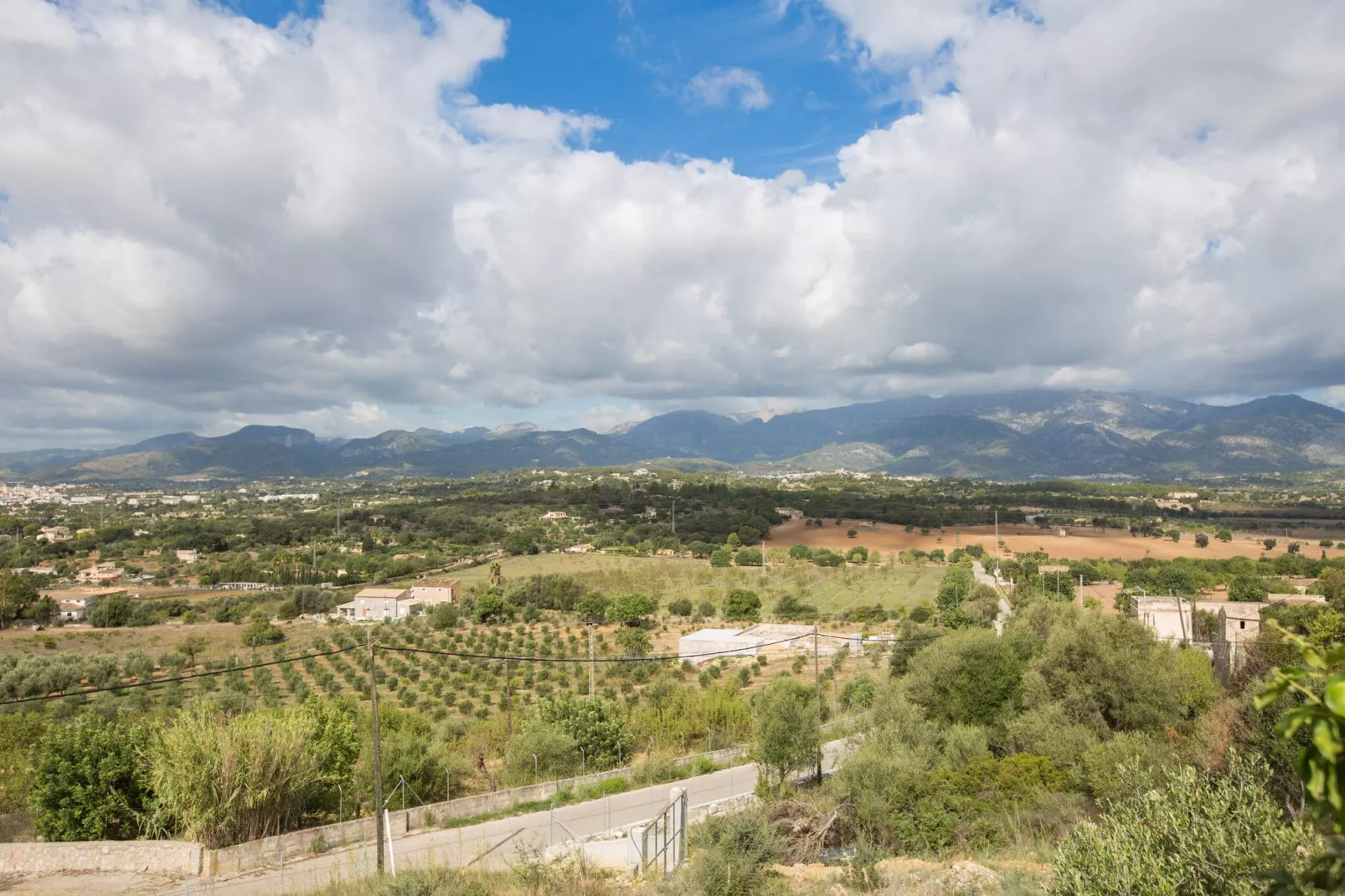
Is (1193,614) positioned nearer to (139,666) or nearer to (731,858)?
(731,858)

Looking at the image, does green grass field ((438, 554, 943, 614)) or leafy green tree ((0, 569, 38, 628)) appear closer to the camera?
leafy green tree ((0, 569, 38, 628))

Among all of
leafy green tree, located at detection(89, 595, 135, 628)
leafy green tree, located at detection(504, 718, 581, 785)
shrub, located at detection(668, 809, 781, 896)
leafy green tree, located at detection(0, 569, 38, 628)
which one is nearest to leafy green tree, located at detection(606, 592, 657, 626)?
leafy green tree, located at detection(504, 718, 581, 785)

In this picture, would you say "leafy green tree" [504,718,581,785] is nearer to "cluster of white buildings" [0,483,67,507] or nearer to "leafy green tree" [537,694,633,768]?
"leafy green tree" [537,694,633,768]

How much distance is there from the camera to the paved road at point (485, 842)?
1361 centimetres

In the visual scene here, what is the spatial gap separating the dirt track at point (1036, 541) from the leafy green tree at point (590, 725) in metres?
50.4

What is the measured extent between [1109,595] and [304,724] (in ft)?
142

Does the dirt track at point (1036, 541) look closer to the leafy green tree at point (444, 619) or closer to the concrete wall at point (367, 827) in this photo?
the leafy green tree at point (444, 619)

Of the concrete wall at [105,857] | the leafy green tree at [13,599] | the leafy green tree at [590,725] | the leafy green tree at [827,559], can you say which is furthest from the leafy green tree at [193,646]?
the leafy green tree at [827,559]

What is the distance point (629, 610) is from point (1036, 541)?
4462 centimetres

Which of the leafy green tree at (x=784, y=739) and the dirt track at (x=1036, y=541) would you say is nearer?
the leafy green tree at (x=784, y=739)

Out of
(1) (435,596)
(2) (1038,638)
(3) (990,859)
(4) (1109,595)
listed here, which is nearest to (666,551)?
(1) (435,596)

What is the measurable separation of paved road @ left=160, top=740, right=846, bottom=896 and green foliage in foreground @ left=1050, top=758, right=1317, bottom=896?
887 centimetres

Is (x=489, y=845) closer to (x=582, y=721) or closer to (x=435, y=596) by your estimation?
(x=582, y=721)

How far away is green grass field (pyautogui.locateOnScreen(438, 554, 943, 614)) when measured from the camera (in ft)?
163
